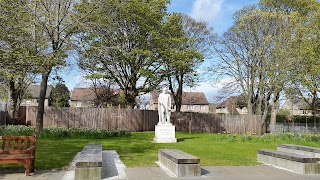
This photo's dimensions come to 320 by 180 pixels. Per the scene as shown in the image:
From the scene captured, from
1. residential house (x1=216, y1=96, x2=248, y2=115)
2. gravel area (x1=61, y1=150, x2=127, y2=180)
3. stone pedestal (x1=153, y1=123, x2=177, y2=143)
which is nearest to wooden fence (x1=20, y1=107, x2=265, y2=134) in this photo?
residential house (x1=216, y1=96, x2=248, y2=115)

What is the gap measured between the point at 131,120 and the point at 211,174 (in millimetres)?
20815

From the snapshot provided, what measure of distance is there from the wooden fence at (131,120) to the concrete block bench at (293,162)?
1597 cm

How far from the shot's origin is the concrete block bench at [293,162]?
807cm

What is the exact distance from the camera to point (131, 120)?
2834 cm

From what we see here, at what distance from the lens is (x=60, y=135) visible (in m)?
18.6

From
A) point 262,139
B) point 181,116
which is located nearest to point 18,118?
point 181,116

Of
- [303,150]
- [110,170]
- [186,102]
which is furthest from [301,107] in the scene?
[110,170]

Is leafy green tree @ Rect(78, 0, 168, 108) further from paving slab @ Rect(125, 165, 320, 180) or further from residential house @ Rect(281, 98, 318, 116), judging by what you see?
residential house @ Rect(281, 98, 318, 116)

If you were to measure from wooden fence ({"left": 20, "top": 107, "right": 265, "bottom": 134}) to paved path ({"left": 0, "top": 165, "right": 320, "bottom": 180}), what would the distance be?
1741cm

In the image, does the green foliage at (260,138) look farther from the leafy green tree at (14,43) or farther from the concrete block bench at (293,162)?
the leafy green tree at (14,43)

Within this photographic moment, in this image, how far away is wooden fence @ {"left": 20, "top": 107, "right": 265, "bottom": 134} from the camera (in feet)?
88.2

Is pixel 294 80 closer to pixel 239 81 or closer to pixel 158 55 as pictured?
pixel 239 81

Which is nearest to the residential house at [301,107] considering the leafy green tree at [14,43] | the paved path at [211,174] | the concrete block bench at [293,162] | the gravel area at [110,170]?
the concrete block bench at [293,162]

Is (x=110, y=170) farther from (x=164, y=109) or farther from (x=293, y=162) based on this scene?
(x=164, y=109)
